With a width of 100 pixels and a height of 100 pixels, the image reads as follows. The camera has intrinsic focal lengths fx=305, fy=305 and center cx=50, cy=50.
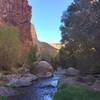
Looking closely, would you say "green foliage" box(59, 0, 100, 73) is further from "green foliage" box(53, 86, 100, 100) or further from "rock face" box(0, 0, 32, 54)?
"rock face" box(0, 0, 32, 54)

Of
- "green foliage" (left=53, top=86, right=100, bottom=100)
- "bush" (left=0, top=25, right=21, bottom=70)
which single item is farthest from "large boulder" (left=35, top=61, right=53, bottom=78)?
"green foliage" (left=53, top=86, right=100, bottom=100)

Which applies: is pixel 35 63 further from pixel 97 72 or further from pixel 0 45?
pixel 97 72

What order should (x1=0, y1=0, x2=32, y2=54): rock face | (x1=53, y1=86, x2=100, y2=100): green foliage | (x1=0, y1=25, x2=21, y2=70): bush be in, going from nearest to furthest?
1. (x1=53, y1=86, x2=100, y2=100): green foliage
2. (x1=0, y1=25, x2=21, y2=70): bush
3. (x1=0, y1=0, x2=32, y2=54): rock face

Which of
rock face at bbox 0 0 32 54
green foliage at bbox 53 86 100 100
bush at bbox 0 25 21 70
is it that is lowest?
green foliage at bbox 53 86 100 100

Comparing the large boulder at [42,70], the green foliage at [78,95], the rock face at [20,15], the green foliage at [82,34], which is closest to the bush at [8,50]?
the large boulder at [42,70]

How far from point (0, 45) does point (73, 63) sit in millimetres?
20177

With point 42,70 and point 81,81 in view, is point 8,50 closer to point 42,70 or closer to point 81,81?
point 42,70

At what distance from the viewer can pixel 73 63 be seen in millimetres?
78938

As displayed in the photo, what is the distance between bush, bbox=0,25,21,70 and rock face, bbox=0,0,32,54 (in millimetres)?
40467

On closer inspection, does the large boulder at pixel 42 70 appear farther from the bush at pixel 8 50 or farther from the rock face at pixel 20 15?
the rock face at pixel 20 15

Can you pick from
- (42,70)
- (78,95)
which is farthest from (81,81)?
(42,70)

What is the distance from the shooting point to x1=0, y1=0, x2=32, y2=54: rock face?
115 metres

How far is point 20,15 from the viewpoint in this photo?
11850cm

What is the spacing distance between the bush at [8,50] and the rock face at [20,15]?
4047 centimetres
